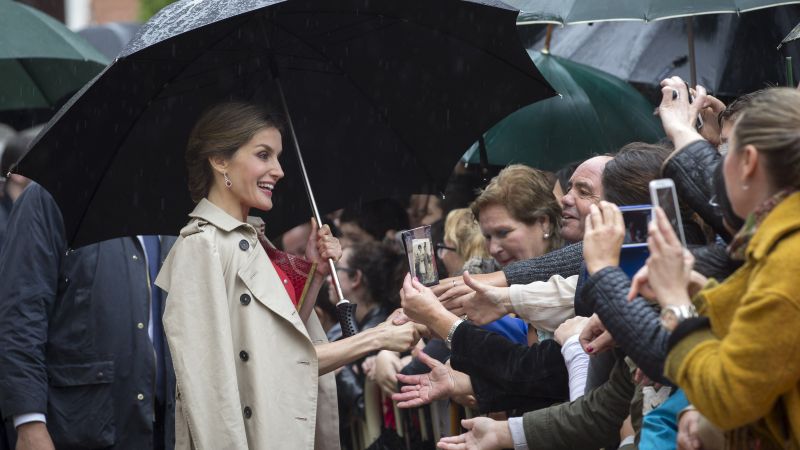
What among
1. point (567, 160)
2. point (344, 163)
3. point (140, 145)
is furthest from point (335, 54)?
point (567, 160)

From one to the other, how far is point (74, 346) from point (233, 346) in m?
1.57

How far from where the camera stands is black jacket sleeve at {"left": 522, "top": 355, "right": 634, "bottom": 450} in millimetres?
4062

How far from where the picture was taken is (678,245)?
114 inches

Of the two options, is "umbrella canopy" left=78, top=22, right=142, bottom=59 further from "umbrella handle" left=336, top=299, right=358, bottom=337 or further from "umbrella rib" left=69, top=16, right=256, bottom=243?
"umbrella handle" left=336, top=299, right=358, bottom=337

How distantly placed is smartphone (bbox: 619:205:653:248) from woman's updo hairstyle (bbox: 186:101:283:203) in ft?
6.46

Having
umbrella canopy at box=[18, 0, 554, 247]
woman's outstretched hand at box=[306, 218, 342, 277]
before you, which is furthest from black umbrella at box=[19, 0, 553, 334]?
woman's outstretched hand at box=[306, 218, 342, 277]

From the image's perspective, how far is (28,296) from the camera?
18.7 feet

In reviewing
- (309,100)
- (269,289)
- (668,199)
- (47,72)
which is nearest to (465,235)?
(309,100)

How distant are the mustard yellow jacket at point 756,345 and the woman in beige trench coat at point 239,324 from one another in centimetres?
201

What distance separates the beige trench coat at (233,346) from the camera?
4398 millimetres

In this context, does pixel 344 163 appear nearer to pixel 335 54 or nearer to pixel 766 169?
pixel 335 54

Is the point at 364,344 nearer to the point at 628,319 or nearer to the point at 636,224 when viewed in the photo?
the point at 636,224

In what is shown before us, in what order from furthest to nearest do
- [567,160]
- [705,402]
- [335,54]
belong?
[567,160] < [335,54] < [705,402]

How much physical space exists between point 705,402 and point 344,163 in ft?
9.85
